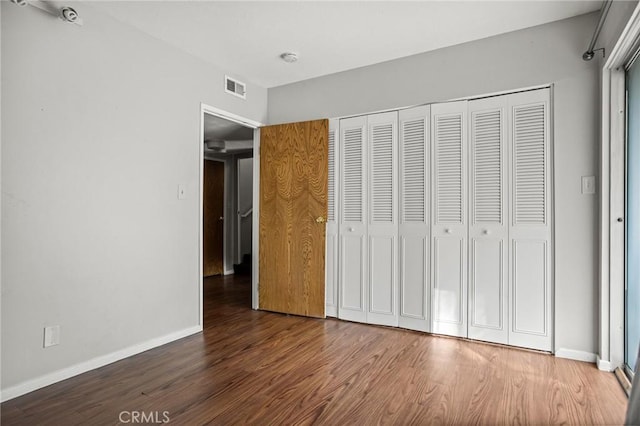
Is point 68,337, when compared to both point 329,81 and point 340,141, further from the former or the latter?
point 329,81

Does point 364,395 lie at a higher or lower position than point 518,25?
lower

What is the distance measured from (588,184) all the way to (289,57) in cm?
263

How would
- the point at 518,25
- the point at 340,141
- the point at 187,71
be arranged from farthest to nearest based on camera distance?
1. the point at 340,141
2. the point at 187,71
3. the point at 518,25

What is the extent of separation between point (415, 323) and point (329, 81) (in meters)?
2.55

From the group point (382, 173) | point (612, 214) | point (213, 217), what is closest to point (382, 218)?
point (382, 173)

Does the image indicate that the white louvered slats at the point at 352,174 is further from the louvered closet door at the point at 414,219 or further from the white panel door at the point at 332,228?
the louvered closet door at the point at 414,219

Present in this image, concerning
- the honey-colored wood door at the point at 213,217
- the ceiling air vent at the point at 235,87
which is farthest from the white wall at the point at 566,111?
the honey-colored wood door at the point at 213,217

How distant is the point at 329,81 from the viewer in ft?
12.1

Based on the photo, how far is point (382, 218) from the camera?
3.38 m

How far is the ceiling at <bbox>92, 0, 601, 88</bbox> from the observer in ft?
8.13

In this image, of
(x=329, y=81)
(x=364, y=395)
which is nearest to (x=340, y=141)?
(x=329, y=81)

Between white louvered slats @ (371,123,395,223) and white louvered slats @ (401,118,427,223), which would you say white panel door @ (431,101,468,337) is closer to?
white louvered slats @ (401,118,427,223)

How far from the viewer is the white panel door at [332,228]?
362cm

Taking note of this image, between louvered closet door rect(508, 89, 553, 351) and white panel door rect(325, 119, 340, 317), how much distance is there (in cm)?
158
